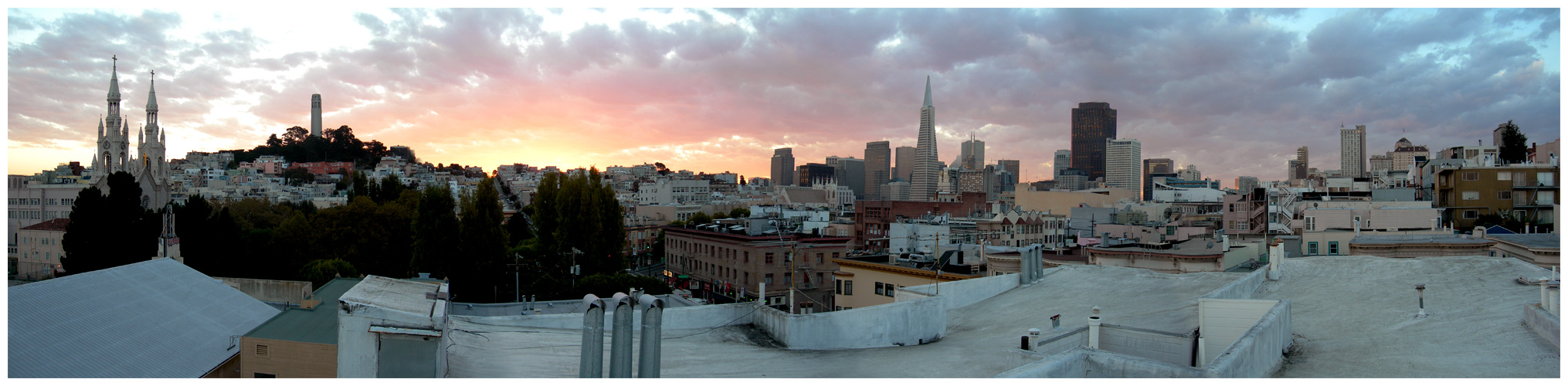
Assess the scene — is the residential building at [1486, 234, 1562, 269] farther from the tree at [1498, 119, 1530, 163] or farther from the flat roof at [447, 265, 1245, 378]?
the tree at [1498, 119, 1530, 163]

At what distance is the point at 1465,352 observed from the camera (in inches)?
269

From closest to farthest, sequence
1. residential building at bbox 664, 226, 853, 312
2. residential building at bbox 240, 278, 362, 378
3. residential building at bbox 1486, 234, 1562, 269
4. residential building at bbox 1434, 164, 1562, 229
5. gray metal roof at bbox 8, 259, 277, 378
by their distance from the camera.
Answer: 1. gray metal roof at bbox 8, 259, 277, 378
2. residential building at bbox 240, 278, 362, 378
3. residential building at bbox 1486, 234, 1562, 269
4. residential building at bbox 1434, 164, 1562, 229
5. residential building at bbox 664, 226, 853, 312

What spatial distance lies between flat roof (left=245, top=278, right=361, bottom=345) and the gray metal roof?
3.36ft

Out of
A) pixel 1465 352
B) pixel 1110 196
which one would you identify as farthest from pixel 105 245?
pixel 1110 196

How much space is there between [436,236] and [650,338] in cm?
2788

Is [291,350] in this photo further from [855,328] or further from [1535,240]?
[1535,240]

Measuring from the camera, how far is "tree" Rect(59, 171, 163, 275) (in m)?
26.2

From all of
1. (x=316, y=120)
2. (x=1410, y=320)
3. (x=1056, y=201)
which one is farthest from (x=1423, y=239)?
(x=316, y=120)

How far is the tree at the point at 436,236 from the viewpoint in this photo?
3120cm

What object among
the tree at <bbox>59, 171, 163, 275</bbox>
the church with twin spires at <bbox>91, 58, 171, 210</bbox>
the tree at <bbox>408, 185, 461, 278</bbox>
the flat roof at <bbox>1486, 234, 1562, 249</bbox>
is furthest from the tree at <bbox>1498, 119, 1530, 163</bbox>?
the church with twin spires at <bbox>91, 58, 171, 210</bbox>

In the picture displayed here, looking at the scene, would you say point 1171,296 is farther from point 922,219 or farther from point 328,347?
point 922,219

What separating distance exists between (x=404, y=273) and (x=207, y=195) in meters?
63.6

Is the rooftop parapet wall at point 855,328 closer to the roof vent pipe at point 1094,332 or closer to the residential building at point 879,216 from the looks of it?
the roof vent pipe at point 1094,332

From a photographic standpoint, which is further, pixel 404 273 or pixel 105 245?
pixel 404 273
